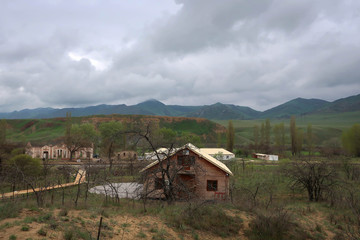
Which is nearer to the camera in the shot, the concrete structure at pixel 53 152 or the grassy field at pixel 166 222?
the grassy field at pixel 166 222

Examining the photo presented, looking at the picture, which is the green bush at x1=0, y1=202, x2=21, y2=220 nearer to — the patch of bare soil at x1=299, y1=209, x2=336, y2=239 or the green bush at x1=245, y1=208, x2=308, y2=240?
the green bush at x1=245, y1=208, x2=308, y2=240

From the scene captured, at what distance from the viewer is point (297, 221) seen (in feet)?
45.4

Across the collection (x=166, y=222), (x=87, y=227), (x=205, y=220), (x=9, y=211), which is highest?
(x=9, y=211)

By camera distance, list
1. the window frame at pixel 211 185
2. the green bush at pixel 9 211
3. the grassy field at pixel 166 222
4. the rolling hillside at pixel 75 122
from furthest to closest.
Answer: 1. the rolling hillside at pixel 75 122
2. the window frame at pixel 211 185
3. the green bush at pixel 9 211
4. the grassy field at pixel 166 222

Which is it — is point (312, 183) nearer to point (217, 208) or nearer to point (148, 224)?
point (217, 208)

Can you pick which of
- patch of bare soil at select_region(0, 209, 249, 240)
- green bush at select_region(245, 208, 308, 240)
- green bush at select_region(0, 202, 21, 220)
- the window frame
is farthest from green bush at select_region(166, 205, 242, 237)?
the window frame

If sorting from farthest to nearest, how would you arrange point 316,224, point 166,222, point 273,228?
point 316,224, point 273,228, point 166,222

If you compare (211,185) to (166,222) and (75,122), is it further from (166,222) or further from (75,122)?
(75,122)

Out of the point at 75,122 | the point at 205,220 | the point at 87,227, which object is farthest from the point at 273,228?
the point at 75,122

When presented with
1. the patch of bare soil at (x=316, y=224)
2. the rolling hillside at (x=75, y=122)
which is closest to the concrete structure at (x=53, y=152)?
the rolling hillside at (x=75, y=122)

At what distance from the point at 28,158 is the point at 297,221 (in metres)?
28.8

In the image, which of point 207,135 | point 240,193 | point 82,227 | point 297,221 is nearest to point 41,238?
point 82,227

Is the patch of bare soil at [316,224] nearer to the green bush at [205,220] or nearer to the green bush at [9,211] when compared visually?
the green bush at [205,220]

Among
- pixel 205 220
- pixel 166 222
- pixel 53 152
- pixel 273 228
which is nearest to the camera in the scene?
pixel 166 222
